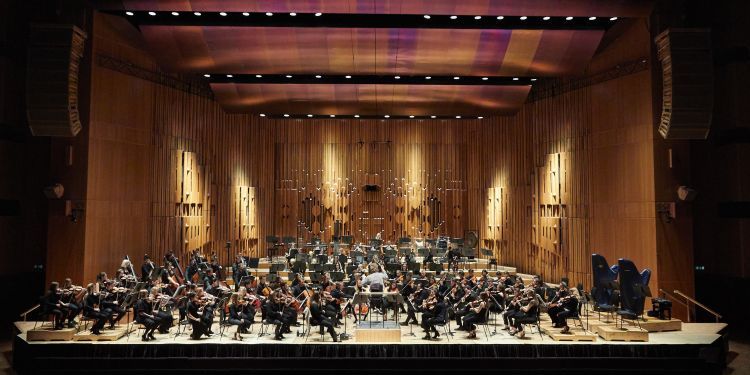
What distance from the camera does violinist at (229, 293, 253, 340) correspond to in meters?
8.52

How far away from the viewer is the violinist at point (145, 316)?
8.37 m

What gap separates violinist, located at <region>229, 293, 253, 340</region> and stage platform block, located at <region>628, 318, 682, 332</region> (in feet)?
21.0

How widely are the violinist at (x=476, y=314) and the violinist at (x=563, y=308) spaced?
3.71 ft

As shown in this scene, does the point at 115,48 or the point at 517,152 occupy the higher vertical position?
the point at 115,48

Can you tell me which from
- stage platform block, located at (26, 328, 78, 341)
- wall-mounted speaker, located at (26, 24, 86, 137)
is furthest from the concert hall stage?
wall-mounted speaker, located at (26, 24, 86, 137)

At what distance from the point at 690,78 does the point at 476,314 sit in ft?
19.0

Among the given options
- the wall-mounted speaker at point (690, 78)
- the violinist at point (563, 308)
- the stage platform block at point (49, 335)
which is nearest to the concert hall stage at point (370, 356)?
the stage platform block at point (49, 335)

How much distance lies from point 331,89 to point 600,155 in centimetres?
639

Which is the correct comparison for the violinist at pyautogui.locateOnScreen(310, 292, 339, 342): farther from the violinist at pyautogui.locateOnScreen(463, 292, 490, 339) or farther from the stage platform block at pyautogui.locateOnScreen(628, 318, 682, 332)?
the stage platform block at pyautogui.locateOnScreen(628, 318, 682, 332)

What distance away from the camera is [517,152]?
50.2 feet

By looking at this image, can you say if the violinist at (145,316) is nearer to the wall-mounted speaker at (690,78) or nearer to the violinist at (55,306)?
the violinist at (55,306)

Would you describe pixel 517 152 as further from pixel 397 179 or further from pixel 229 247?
pixel 229 247

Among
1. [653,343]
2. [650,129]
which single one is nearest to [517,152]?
[650,129]

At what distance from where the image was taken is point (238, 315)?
867cm
